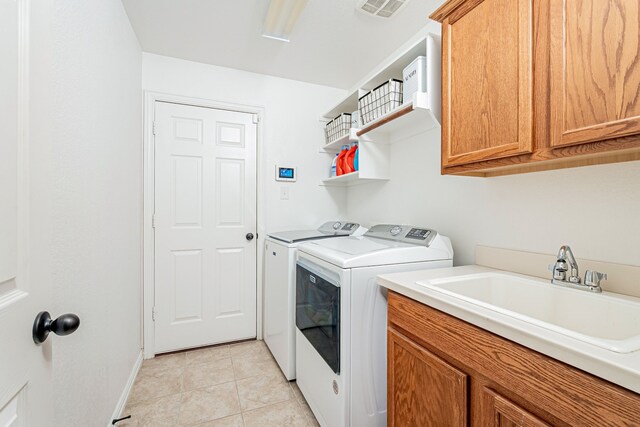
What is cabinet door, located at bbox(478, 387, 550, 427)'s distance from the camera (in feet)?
2.36

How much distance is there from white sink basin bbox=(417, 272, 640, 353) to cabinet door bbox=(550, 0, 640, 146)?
546 mm

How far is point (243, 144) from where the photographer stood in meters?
2.63

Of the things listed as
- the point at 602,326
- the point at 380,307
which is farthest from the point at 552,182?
the point at 380,307

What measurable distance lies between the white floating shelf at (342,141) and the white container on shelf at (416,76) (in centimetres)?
57

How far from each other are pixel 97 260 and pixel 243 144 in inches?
62.4

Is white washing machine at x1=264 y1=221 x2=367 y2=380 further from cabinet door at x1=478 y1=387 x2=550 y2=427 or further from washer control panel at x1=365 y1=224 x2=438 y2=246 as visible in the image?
cabinet door at x1=478 y1=387 x2=550 y2=427

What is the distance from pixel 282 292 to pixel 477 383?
1.42 meters

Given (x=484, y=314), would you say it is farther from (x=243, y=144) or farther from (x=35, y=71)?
(x=243, y=144)

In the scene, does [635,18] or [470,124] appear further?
[470,124]

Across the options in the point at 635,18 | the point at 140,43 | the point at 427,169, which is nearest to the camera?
the point at 635,18

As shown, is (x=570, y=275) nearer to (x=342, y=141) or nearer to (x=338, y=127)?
(x=342, y=141)

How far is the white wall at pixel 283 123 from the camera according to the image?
8.14 feet

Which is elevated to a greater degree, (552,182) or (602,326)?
(552,182)

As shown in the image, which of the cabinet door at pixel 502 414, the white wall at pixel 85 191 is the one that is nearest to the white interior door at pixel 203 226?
the white wall at pixel 85 191
